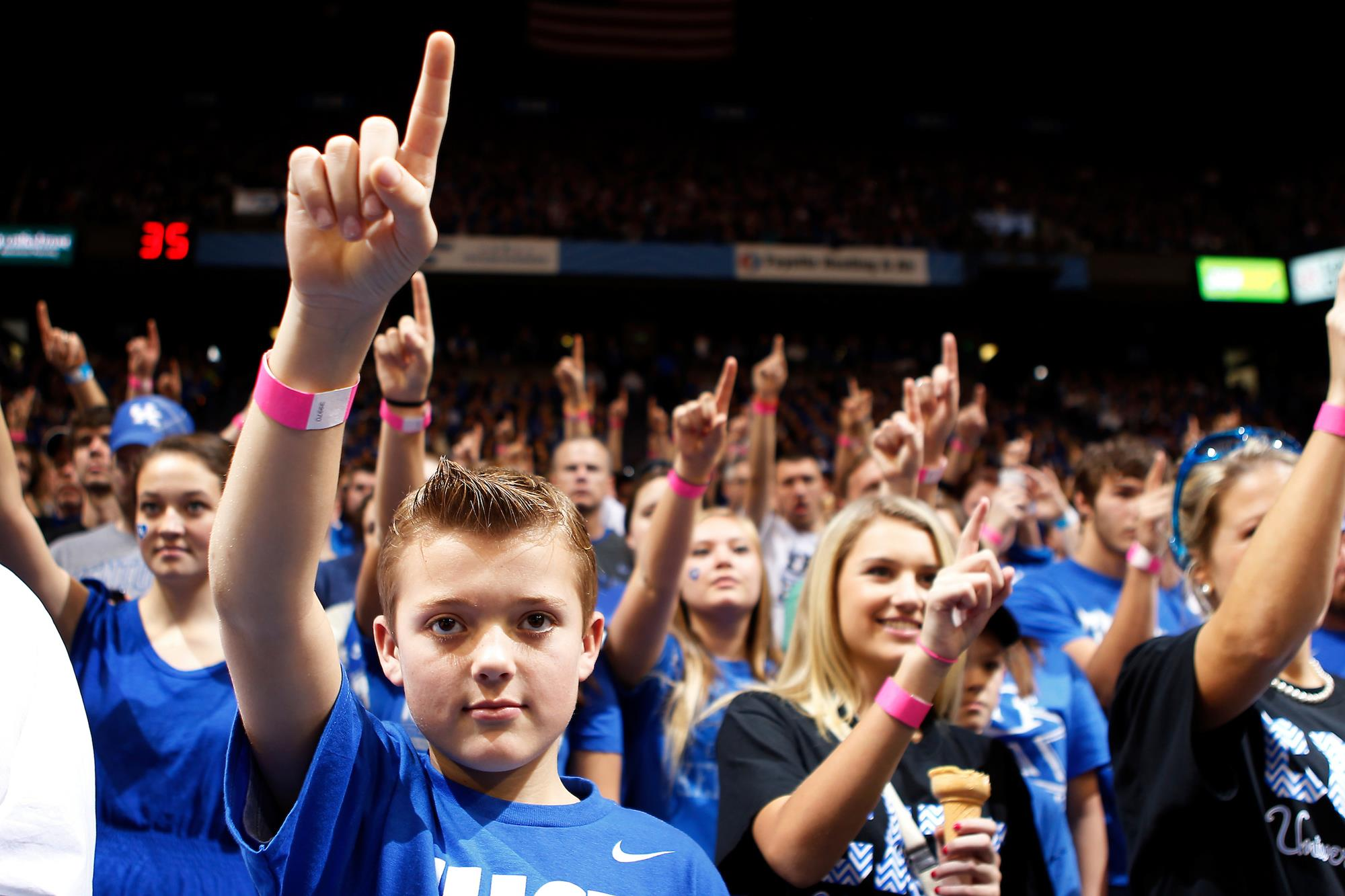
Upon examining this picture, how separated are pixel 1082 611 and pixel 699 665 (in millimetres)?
1671

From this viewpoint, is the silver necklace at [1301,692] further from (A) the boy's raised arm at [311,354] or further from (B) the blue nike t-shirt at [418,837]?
(A) the boy's raised arm at [311,354]

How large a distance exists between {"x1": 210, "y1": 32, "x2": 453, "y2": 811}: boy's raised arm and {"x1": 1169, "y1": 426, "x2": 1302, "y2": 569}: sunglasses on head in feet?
5.94

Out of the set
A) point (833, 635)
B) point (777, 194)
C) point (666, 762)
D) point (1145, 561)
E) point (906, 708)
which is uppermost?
point (777, 194)

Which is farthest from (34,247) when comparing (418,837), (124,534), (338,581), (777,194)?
(418,837)

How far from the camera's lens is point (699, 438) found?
2.50 metres

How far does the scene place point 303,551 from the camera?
1.05 metres

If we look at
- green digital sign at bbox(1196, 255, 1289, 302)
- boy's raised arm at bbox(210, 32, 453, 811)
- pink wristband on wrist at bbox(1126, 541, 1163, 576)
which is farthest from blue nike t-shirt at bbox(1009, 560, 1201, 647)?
green digital sign at bbox(1196, 255, 1289, 302)

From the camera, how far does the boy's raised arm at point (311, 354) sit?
1.00 metres

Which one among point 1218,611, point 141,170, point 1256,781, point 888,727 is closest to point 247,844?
point 888,727

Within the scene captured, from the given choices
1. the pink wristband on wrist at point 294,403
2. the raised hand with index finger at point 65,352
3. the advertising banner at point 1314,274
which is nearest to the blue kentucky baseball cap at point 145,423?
the raised hand with index finger at point 65,352

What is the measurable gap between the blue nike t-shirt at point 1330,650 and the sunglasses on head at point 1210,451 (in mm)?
742

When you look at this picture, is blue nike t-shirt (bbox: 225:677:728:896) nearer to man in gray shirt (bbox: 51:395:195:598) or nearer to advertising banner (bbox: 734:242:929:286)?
man in gray shirt (bbox: 51:395:195:598)

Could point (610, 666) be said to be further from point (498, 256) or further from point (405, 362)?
point (498, 256)

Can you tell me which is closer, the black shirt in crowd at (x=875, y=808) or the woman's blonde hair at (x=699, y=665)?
the black shirt in crowd at (x=875, y=808)
